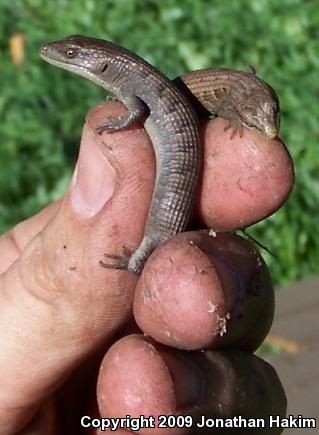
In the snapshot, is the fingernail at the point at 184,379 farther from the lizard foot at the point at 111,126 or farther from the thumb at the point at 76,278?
the lizard foot at the point at 111,126

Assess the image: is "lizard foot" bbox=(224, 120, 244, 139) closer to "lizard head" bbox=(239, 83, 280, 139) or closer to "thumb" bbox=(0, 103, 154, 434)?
"lizard head" bbox=(239, 83, 280, 139)

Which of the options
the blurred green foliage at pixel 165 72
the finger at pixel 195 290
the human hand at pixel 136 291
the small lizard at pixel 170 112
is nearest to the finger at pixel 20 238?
the human hand at pixel 136 291

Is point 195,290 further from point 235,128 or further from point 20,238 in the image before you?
point 20,238

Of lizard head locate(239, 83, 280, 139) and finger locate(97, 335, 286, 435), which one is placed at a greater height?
lizard head locate(239, 83, 280, 139)

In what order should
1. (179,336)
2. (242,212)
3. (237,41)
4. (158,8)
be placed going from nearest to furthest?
(179,336) < (242,212) < (237,41) < (158,8)

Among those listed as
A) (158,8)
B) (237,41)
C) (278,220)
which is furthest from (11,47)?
(278,220)

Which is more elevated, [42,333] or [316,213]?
[42,333]

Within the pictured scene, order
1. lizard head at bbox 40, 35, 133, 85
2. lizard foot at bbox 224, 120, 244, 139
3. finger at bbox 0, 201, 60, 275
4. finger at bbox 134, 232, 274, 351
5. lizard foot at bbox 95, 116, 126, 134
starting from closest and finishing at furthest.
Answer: finger at bbox 134, 232, 274, 351, lizard foot at bbox 95, 116, 126, 134, lizard foot at bbox 224, 120, 244, 139, lizard head at bbox 40, 35, 133, 85, finger at bbox 0, 201, 60, 275

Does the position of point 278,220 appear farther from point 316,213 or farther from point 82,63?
point 82,63

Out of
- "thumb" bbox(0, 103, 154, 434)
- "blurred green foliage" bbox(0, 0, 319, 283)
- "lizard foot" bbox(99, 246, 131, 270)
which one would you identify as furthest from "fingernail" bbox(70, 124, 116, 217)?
"blurred green foliage" bbox(0, 0, 319, 283)
